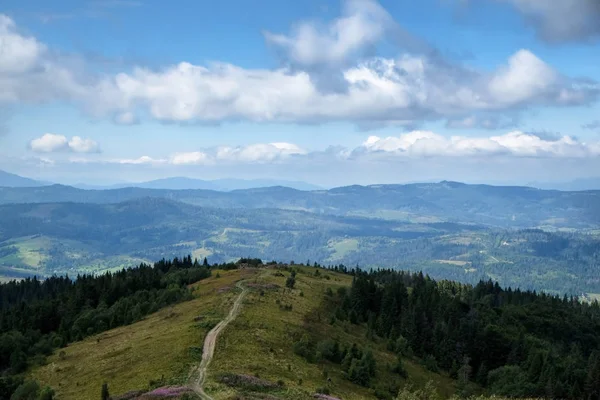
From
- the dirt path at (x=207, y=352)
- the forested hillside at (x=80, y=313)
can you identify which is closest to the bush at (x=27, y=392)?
the forested hillside at (x=80, y=313)

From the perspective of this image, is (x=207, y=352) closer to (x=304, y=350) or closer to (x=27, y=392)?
(x=304, y=350)

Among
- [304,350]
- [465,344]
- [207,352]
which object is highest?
[207,352]

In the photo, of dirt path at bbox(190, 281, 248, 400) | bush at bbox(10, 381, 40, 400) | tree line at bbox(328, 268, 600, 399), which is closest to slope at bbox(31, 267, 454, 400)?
dirt path at bbox(190, 281, 248, 400)

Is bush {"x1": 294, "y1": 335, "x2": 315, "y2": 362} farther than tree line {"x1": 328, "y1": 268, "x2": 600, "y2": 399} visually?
No

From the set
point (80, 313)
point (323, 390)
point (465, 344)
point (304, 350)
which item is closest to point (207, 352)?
point (304, 350)

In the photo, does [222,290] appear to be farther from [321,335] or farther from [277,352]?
[277,352]

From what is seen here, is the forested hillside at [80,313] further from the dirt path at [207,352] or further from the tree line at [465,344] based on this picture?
the tree line at [465,344]

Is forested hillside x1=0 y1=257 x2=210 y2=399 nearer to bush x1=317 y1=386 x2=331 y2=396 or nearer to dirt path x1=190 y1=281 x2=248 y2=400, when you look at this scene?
dirt path x1=190 y1=281 x2=248 y2=400

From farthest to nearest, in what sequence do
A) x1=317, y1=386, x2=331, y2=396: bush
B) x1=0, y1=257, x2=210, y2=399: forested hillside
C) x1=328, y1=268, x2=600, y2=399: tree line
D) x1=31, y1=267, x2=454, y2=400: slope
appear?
x1=328, y1=268, x2=600, y2=399: tree line → x1=0, y1=257, x2=210, y2=399: forested hillside → x1=317, y1=386, x2=331, y2=396: bush → x1=31, y1=267, x2=454, y2=400: slope
